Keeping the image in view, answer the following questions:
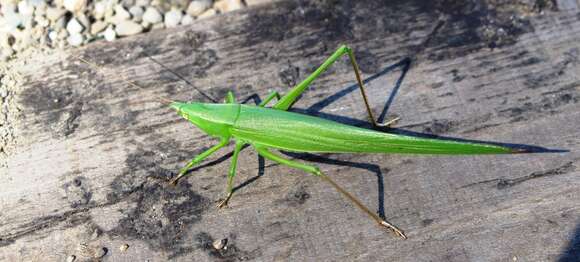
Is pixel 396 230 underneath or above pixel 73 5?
underneath

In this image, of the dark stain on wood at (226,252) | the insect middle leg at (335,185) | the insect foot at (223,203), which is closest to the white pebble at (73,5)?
the insect middle leg at (335,185)

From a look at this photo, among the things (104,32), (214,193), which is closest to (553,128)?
(214,193)

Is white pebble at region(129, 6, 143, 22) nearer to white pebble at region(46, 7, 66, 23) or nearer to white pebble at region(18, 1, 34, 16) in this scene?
white pebble at region(46, 7, 66, 23)

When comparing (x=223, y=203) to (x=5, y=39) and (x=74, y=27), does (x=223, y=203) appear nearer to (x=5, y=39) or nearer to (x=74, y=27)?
(x=74, y=27)

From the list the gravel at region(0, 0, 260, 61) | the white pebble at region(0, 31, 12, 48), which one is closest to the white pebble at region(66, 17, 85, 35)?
the gravel at region(0, 0, 260, 61)

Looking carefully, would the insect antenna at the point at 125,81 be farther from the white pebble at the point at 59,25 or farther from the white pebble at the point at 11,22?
the white pebble at the point at 11,22

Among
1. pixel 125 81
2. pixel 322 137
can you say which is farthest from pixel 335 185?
pixel 125 81
